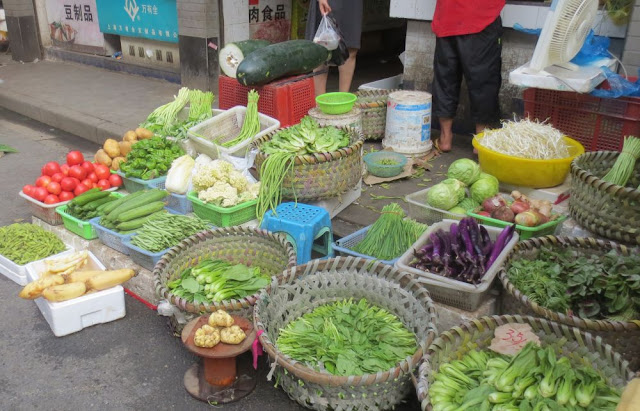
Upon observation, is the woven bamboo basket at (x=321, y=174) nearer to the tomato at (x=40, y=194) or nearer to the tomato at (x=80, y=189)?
the tomato at (x=80, y=189)

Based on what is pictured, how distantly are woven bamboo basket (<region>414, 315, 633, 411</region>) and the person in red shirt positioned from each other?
3562 millimetres

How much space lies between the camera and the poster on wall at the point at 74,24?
38.0 feet

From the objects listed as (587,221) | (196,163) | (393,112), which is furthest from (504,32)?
(196,163)

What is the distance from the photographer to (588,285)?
10.9 ft

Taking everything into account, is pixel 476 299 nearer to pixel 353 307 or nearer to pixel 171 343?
pixel 353 307

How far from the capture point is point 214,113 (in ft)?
20.9

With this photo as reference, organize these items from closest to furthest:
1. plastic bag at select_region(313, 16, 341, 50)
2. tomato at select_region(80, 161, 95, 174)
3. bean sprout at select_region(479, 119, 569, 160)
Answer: bean sprout at select_region(479, 119, 569, 160) → tomato at select_region(80, 161, 95, 174) → plastic bag at select_region(313, 16, 341, 50)

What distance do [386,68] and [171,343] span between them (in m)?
8.49

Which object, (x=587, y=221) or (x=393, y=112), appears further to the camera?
(x=393, y=112)

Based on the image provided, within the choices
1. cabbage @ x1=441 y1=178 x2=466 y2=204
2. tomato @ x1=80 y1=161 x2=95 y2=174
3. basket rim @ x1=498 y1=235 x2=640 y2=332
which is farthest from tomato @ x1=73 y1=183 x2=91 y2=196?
basket rim @ x1=498 y1=235 x2=640 y2=332

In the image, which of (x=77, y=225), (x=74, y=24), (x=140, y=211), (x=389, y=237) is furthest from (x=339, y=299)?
(x=74, y=24)

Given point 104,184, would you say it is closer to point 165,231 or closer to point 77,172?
point 77,172

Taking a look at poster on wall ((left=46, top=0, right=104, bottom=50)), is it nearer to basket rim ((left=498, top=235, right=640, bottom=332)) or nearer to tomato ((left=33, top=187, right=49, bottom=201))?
tomato ((left=33, top=187, right=49, bottom=201))

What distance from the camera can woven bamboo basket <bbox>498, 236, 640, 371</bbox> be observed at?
120 inches
